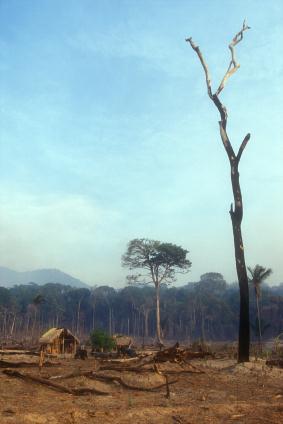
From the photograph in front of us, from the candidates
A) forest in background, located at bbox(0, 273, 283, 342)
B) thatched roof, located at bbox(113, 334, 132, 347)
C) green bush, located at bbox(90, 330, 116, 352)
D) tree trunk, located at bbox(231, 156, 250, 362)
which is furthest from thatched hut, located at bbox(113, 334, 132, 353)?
forest in background, located at bbox(0, 273, 283, 342)

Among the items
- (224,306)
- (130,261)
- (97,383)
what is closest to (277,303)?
(224,306)

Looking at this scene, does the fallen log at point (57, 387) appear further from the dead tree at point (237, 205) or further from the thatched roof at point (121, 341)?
the thatched roof at point (121, 341)

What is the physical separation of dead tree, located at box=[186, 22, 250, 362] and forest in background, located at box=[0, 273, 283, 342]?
5325 centimetres

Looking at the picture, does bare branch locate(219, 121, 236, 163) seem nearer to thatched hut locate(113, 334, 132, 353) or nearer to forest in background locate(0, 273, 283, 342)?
thatched hut locate(113, 334, 132, 353)

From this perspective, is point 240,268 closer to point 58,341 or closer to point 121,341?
point 121,341

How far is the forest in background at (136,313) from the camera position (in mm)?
72750

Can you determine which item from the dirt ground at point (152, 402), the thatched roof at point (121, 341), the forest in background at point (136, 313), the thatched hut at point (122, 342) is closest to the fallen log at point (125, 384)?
the dirt ground at point (152, 402)

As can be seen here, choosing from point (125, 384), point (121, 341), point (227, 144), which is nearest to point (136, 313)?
point (121, 341)

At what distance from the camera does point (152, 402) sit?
301 inches

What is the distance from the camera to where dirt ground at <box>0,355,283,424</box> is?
243 inches

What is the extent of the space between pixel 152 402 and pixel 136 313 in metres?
85.1

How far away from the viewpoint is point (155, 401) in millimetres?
7797

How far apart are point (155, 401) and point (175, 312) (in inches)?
3009

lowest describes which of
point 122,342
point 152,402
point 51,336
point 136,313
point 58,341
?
point 152,402
